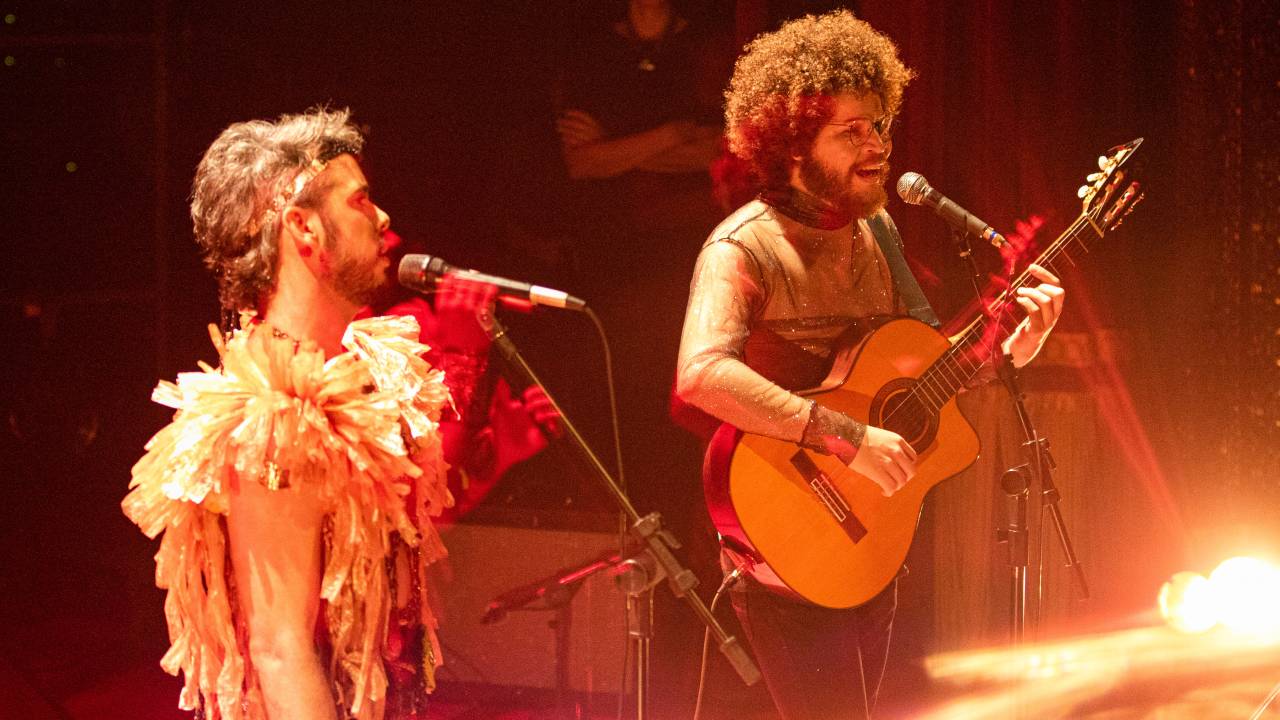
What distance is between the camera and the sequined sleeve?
2.47 m

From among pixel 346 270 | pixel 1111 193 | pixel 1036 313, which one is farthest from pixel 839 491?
pixel 346 270

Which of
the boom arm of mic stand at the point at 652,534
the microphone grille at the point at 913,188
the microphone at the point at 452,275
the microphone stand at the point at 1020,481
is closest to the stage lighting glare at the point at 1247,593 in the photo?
the microphone stand at the point at 1020,481

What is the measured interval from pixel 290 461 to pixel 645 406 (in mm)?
2576

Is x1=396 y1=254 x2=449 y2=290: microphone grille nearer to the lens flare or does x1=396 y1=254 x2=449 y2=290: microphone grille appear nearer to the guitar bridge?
the guitar bridge

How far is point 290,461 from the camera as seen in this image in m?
1.98

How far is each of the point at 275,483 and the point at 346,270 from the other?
41 cm

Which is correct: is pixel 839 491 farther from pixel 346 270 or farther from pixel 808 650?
pixel 346 270

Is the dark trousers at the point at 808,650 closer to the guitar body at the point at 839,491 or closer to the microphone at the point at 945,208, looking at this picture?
the guitar body at the point at 839,491

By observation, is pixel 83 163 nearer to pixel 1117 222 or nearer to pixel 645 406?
pixel 645 406

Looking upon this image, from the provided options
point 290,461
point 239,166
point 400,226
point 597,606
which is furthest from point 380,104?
point 290,461

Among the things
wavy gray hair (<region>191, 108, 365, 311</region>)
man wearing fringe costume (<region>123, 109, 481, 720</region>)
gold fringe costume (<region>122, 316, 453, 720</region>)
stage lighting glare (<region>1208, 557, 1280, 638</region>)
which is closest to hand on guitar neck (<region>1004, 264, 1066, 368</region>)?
man wearing fringe costume (<region>123, 109, 481, 720</region>)

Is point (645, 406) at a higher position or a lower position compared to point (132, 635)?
higher

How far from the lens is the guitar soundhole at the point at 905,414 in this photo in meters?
2.69

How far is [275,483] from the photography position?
1.98 m
